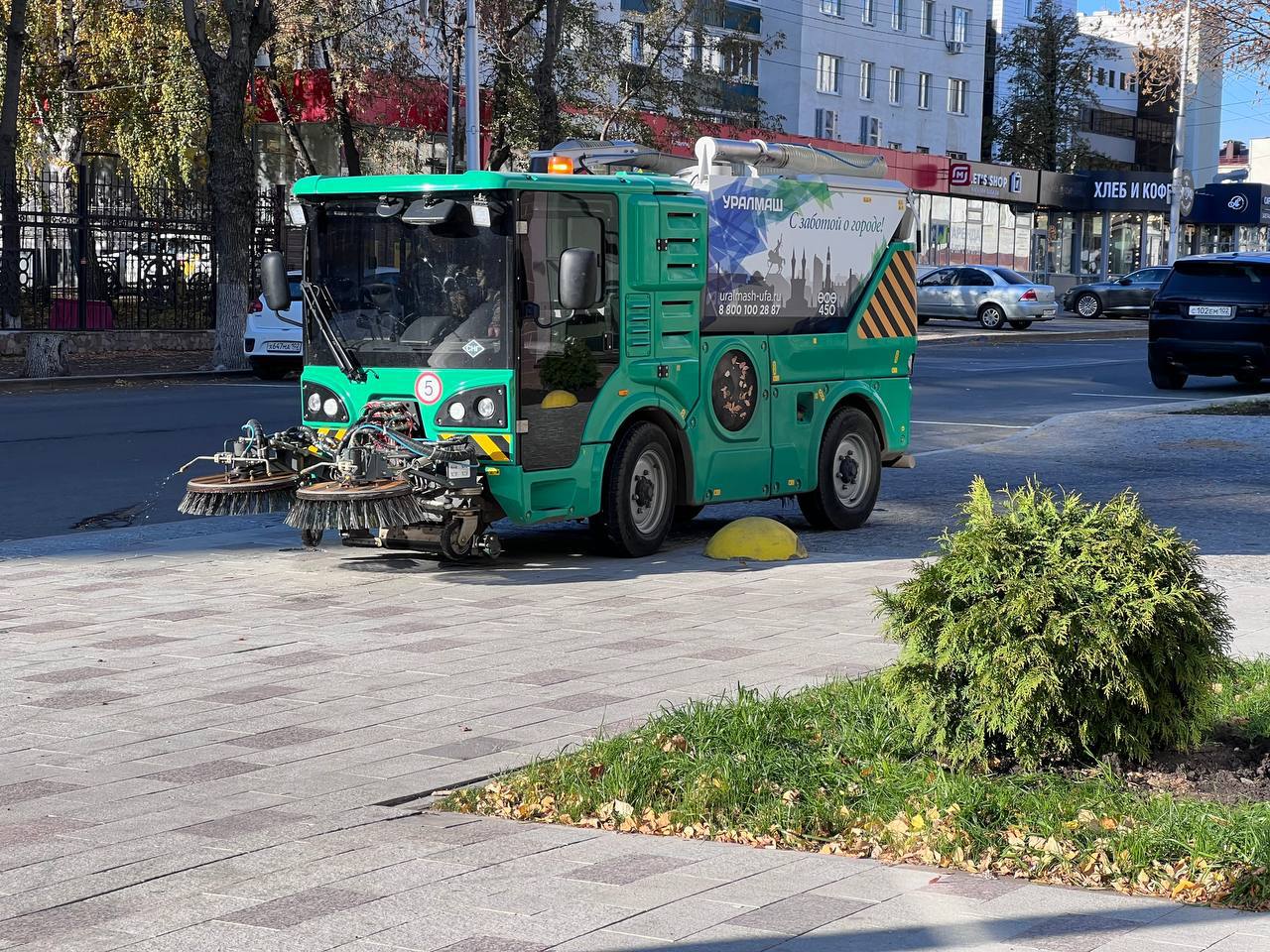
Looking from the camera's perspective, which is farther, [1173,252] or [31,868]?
[1173,252]

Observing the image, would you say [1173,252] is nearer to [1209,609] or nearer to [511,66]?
[511,66]

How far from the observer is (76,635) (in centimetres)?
831

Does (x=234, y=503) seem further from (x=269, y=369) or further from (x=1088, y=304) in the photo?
(x=1088, y=304)

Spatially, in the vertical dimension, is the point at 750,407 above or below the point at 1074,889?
above

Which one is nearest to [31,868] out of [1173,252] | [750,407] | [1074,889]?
[1074,889]

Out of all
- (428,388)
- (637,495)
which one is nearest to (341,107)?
(637,495)

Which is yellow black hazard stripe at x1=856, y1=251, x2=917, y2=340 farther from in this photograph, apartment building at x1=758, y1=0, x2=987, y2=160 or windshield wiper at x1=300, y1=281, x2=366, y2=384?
apartment building at x1=758, y1=0, x2=987, y2=160

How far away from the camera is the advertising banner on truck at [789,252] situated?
11.5m

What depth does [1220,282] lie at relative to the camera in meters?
24.9

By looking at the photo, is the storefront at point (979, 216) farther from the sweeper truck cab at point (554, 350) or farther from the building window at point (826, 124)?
the sweeper truck cab at point (554, 350)

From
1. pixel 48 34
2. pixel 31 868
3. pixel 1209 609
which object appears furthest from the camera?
pixel 48 34

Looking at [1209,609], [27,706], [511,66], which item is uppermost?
[511,66]

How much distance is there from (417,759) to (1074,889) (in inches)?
A: 97.0

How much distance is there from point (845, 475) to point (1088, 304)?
1758 inches
